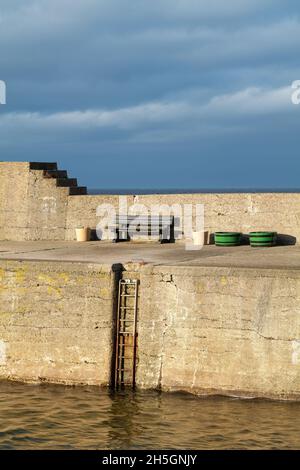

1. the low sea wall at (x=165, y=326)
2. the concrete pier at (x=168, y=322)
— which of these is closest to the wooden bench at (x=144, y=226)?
the concrete pier at (x=168, y=322)

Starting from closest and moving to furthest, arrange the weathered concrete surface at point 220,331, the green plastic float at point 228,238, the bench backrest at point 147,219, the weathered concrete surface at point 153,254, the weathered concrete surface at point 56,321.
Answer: the weathered concrete surface at point 220,331, the weathered concrete surface at point 56,321, the weathered concrete surface at point 153,254, the green plastic float at point 228,238, the bench backrest at point 147,219

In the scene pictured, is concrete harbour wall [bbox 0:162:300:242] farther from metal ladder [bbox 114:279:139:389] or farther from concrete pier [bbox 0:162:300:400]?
metal ladder [bbox 114:279:139:389]

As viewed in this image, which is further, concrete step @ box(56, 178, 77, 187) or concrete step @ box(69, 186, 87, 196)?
concrete step @ box(56, 178, 77, 187)

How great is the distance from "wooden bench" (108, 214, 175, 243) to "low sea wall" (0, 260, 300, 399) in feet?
21.9

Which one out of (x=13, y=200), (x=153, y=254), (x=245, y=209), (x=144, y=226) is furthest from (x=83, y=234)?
(x=245, y=209)

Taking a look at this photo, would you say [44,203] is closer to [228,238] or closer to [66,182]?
[66,182]

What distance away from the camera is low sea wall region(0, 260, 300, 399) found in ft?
47.9

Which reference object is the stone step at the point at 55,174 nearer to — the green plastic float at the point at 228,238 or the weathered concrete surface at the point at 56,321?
the green plastic float at the point at 228,238

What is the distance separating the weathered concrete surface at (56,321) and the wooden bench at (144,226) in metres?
6.73

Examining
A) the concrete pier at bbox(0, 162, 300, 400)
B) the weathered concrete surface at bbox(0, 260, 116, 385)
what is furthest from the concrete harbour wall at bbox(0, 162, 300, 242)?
the weathered concrete surface at bbox(0, 260, 116, 385)

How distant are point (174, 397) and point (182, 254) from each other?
505 cm

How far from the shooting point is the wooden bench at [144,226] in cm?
2245

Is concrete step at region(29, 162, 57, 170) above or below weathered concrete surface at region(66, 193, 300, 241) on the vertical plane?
above

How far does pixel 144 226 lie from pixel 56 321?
7292 mm
